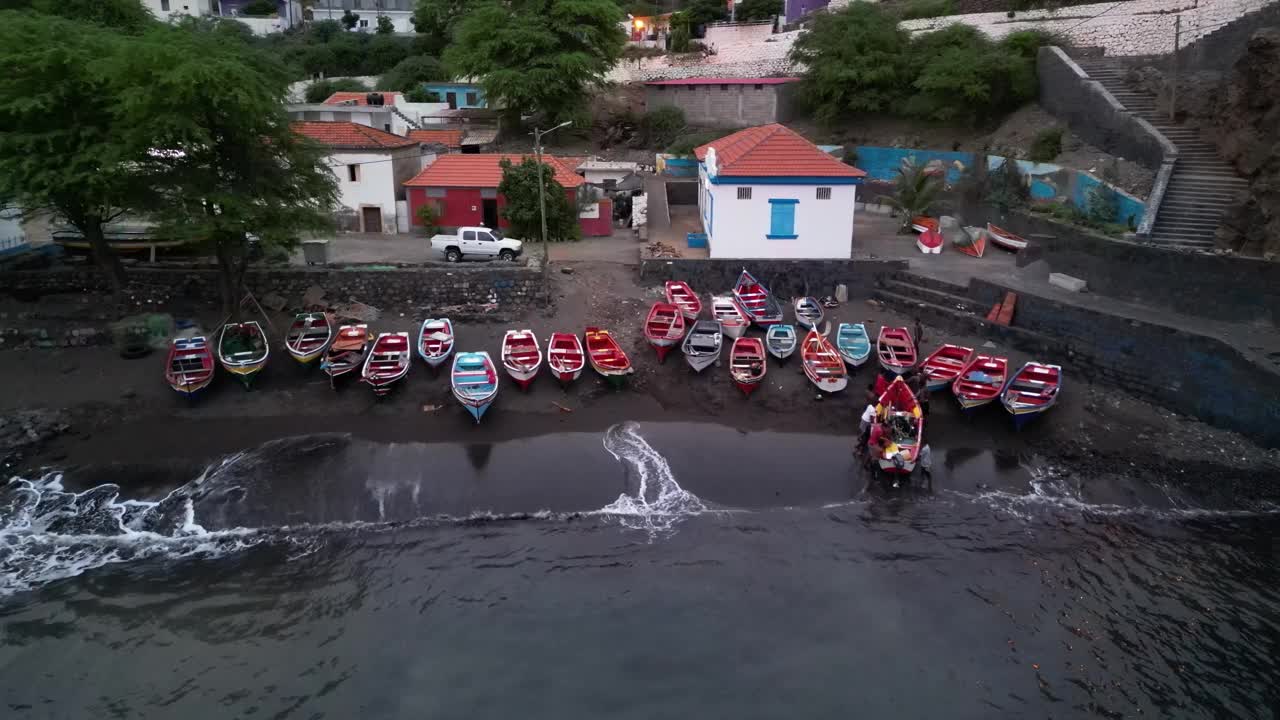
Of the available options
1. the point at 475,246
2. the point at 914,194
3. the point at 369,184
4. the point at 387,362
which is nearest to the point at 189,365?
the point at 387,362

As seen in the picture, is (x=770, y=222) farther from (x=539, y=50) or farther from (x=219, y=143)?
(x=539, y=50)

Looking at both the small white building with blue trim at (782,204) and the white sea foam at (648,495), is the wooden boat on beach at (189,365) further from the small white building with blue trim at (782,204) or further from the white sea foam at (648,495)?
the small white building with blue trim at (782,204)

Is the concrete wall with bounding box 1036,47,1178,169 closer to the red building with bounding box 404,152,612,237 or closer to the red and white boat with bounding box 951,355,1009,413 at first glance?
the red and white boat with bounding box 951,355,1009,413

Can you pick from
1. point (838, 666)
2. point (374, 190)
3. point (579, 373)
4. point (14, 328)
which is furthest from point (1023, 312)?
point (14, 328)

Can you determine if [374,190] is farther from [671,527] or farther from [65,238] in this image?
[671,527]

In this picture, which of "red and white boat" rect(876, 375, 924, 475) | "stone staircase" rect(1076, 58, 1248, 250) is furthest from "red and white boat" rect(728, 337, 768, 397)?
"stone staircase" rect(1076, 58, 1248, 250)

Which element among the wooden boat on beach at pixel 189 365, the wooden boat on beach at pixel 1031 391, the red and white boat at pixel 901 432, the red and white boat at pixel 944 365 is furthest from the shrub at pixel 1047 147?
the wooden boat on beach at pixel 189 365
